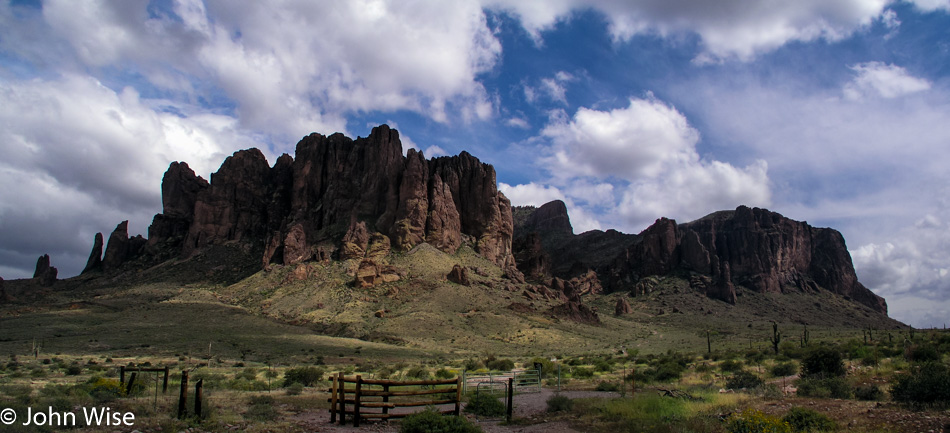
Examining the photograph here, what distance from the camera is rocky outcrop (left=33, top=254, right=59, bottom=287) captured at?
115375 mm

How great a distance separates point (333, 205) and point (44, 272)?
67.9 metres

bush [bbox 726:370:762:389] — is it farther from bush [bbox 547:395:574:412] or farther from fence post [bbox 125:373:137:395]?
fence post [bbox 125:373:137:395]

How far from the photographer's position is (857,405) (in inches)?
628

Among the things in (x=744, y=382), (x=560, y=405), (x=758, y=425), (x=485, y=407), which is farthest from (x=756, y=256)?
(x=758, y=425)

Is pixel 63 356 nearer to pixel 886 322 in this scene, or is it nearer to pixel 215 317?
pixel 215 317

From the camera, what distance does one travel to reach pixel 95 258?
12888cm

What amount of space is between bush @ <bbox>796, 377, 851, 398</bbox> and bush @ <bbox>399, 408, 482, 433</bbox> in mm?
13579

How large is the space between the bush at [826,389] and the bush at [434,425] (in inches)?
535

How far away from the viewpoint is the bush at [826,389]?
61.4 feet

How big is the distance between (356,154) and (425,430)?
395 ft

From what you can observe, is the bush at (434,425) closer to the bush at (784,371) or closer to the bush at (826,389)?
the bush at (826,389)

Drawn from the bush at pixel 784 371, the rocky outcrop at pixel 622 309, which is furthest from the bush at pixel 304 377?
the rocky outcrop at pixel 622 309

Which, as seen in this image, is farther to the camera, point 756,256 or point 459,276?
point 756,256

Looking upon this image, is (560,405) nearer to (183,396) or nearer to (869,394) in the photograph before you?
(869,394)
